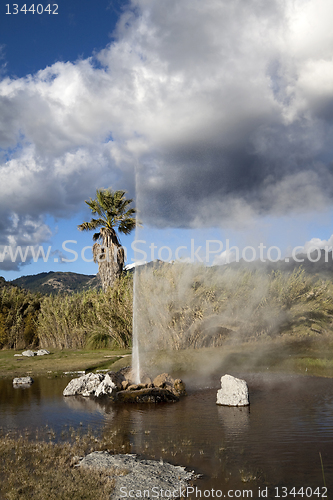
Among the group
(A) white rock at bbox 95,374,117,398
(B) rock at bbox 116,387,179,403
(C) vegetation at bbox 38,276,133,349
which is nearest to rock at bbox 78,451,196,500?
(B) rock at bbox 116,387,179,403

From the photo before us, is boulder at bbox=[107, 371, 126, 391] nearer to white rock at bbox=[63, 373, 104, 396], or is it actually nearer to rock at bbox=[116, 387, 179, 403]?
white rock at bbox=[63, 373, 104, 396]

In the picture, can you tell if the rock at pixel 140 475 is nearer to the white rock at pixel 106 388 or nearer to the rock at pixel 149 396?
the rock at pixel 149 396

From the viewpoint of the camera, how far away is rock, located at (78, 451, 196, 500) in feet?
15.5

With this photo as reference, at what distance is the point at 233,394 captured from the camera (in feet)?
30.7

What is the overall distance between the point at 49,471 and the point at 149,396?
527 centimetres

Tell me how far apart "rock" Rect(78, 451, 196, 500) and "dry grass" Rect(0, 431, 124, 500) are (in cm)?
→ 17

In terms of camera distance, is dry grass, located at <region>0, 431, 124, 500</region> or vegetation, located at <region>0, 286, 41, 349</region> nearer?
dry grass, located at <region>0, 431, 124, 500</region>

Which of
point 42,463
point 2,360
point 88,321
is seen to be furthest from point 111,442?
point 88,321

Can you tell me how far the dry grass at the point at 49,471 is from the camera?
459 cm

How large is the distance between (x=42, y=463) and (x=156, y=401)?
481 cm

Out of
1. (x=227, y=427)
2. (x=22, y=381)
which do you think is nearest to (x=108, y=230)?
(x=22, y=381)

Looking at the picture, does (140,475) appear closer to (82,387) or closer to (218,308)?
(82,387)

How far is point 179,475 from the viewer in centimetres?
520

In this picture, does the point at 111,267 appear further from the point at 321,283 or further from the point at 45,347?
the point at 321,283
